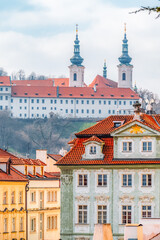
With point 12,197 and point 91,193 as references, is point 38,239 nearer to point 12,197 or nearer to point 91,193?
point 12,197

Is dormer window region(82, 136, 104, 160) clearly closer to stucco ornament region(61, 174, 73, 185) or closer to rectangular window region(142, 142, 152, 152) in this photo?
stucco ornament region(61, 174, 73, 185)

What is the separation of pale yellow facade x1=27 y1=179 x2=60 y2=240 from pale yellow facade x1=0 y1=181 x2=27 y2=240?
80 centimetres

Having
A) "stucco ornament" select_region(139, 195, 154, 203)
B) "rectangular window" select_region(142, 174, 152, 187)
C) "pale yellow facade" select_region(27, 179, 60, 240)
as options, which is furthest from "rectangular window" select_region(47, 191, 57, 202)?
"stucco ornament" select_region(139, 195, 154, 203)

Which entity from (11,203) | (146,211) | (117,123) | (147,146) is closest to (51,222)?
(11,203)

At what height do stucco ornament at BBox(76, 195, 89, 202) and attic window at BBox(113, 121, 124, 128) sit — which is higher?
attic window at BBox(113, 121, 124, 128)

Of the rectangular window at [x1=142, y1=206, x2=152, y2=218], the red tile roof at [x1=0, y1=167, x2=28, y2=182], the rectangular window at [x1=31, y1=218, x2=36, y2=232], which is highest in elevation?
the red tile roof at [x1=0, y1=167, x2=28, y2=182]

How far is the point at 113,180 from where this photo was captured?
1834 inches

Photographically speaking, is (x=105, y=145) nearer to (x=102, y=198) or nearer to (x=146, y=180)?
(x=102, y=198)

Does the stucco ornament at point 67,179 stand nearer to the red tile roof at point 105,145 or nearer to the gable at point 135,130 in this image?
the red tile roof at point 105,145

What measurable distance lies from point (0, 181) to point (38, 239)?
519cm

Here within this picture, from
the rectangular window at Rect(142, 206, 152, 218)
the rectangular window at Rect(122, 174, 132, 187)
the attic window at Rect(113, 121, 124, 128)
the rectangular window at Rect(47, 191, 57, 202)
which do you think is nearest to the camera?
the rectangular window at Rect(142, 206, 152, 218)

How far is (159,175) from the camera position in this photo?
151 feet

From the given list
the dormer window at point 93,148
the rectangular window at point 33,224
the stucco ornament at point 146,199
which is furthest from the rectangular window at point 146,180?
the rectangular window at point 33,224

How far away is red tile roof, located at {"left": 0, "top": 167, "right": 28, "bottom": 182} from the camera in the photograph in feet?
176
